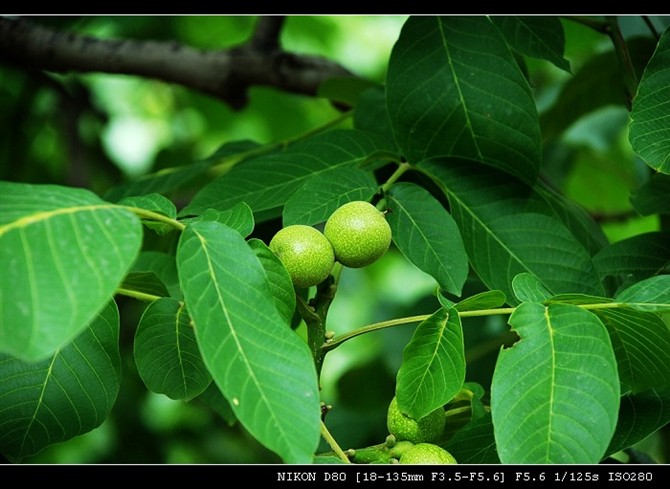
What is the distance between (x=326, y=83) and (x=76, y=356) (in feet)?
2.66

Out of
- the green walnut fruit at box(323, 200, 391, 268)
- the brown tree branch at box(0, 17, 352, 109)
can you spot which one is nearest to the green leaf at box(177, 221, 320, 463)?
the green walnut fruit at box(323, 200, 391, 268)

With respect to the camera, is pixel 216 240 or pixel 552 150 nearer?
pixel 216 240

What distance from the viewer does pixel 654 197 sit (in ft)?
4.20

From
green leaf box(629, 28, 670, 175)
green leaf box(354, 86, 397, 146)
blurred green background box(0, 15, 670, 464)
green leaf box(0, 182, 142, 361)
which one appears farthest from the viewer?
blurred green background box(0, 15, 670, 464)

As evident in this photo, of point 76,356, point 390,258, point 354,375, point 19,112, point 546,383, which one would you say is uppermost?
point 546,383

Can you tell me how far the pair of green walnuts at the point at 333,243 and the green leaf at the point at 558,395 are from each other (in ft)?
0.63

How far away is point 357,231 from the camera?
0.88m

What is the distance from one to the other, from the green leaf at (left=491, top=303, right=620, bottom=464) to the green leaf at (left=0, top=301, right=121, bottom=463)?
1.35 feet

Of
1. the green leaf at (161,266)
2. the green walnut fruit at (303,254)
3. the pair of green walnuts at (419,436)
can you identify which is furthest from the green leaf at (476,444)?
the green leaf at (161,266)

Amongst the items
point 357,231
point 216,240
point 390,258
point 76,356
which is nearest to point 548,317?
point 357,231

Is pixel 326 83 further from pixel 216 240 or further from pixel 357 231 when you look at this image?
pixel 216 240

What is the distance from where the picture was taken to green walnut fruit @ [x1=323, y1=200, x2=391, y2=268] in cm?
88

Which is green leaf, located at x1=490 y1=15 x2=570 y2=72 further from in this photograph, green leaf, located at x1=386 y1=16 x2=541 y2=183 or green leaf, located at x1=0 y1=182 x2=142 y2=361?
green leaf, located at x1=0 y1=182 x2=142 y2=361
